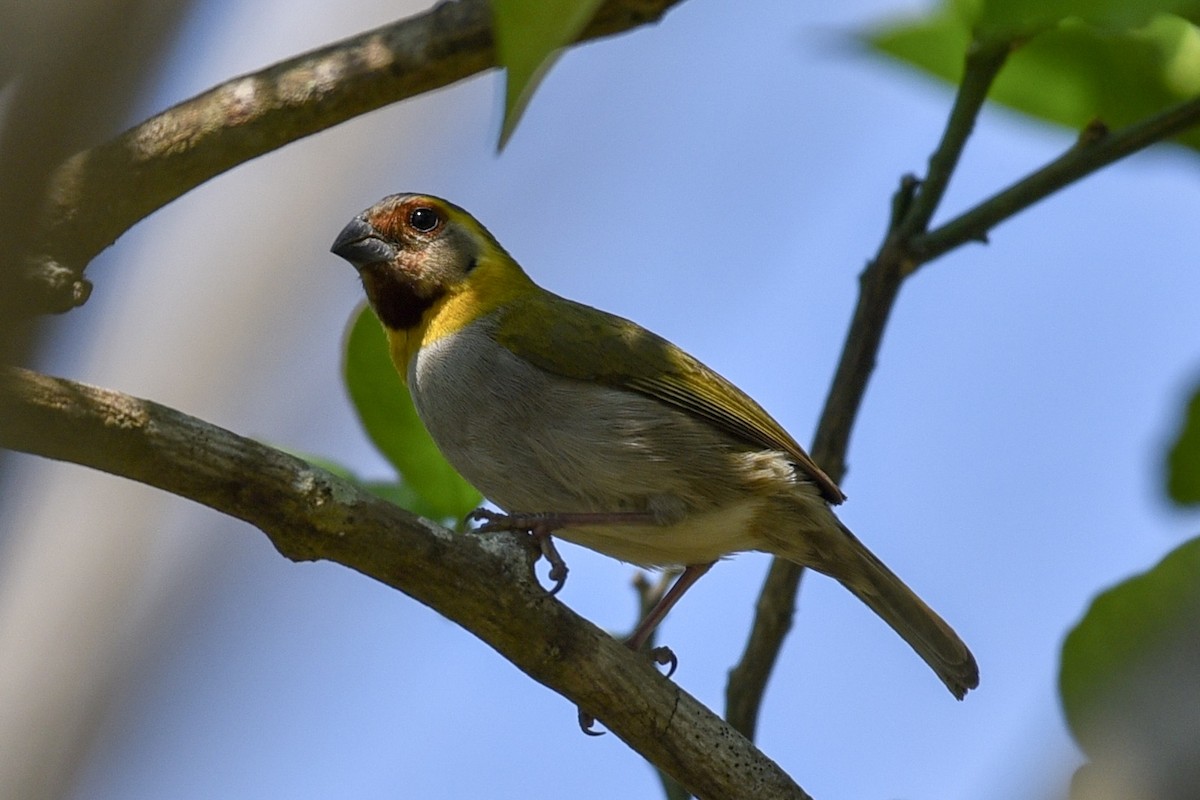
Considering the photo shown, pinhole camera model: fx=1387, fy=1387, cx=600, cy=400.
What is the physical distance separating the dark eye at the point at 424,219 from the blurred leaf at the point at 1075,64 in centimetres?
208

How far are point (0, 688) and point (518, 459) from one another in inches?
66.8

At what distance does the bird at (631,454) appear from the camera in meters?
4.12

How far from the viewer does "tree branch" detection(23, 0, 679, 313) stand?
2.84 m

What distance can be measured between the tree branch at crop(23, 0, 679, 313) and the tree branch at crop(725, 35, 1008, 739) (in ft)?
3.10

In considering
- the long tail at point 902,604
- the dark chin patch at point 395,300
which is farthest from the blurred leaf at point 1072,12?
the dark chin patch at point 395,300

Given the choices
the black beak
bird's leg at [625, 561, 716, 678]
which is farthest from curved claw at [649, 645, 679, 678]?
the black beak

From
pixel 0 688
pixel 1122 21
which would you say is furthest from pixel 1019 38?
pixel 0 688

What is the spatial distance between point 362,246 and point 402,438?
116 cm

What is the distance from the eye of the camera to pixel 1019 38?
11.3 feet

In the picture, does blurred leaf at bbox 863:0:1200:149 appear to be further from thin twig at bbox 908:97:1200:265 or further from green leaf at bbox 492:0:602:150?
green leaf at bbox 492:0:602:150

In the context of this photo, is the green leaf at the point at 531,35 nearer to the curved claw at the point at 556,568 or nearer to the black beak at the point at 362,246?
the curved claw at the point at 556,568

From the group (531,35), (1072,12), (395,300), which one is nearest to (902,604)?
(395,300)

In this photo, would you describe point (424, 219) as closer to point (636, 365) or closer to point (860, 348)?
point (636, 365)

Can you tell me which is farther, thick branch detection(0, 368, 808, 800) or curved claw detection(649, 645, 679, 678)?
curved claw detection(649, 645, 679, 678)
